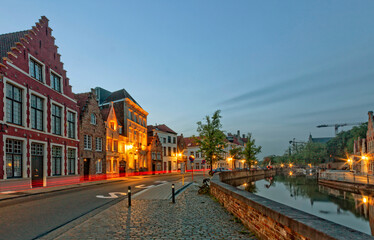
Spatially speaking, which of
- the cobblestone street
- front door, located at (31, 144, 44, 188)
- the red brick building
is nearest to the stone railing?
the cobblestone street

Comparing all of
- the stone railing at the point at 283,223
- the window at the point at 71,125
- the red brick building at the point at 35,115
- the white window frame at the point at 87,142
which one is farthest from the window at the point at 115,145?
the stone railing at the point at 283,223

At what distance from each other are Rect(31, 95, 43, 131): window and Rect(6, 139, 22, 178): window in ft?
7.76

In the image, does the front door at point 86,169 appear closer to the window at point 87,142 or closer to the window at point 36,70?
the window at point 87,142

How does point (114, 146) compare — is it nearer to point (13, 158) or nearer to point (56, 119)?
point (56, 119)

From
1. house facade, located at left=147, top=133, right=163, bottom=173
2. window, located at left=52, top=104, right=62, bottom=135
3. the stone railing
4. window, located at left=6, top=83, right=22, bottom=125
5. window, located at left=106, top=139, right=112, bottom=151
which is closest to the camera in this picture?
the stone railing

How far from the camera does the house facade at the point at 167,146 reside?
58834 millimetres

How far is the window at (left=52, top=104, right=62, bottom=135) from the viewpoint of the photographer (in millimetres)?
24694

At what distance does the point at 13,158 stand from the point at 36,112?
4.62m

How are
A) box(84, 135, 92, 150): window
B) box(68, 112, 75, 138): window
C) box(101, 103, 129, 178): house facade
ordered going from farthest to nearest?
box(101, 103, 129, 178): house facade → box(84, 135, 92, 150): window → box(68, 112, 75, 138): window

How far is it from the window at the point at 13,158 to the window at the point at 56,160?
447 cm

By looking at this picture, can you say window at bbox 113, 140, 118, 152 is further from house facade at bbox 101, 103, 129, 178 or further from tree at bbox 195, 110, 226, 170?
tree at bbox 195, 110, 226, 170

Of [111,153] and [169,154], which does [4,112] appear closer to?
[111,153]

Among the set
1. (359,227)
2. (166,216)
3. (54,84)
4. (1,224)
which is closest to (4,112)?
(54,84)

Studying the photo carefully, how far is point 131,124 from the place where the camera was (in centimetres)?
4406
